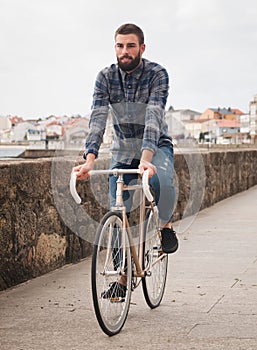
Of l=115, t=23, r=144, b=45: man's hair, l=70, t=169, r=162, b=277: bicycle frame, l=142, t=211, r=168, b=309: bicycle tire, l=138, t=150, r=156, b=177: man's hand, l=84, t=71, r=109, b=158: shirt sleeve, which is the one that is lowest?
l=142, t=211, r=168, b=309: bicycle tire

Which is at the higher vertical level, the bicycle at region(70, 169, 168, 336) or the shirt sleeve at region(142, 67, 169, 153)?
the shirt sleeve at region(142, 67, 169, 153)

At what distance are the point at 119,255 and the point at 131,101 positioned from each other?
3.11ft

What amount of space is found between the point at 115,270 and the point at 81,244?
3009 millimetres

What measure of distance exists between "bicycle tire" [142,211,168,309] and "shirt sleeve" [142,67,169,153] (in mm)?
624

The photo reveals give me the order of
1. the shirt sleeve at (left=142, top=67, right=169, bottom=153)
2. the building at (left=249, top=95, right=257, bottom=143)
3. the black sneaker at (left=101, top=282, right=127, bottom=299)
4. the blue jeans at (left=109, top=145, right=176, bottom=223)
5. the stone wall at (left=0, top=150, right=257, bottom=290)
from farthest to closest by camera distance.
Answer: the building at (left=249, top=95, right=257, bottom=143)
the stone wall at (left=0, top=150, right=257, bottom=290)
the blue jeans at (left=109, top=145, right=176, bottom=223)
the shirt sleeve at (left=142, top=67, right=169, bottom=153)
the black sneaker at (left=101, top=282, right=127, bottom=299)

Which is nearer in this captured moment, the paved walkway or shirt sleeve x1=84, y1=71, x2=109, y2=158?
the paved walkway

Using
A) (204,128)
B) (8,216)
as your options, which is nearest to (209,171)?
(8,216)

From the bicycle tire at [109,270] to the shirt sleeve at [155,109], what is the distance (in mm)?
508

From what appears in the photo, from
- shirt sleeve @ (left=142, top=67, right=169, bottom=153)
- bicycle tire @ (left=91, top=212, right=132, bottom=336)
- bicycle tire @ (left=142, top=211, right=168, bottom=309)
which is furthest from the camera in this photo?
bicycle tire @ (left=142, top=211, right=168, bottom=309)

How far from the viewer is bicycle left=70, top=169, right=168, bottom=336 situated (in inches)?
174

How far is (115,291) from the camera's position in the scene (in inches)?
185

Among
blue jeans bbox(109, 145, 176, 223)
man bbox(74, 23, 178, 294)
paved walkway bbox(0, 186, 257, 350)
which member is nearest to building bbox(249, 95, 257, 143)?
paved walkway bbox(0, 186, 257, 350)

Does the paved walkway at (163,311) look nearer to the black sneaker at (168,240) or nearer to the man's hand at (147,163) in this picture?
the black sneaker at (168,240)

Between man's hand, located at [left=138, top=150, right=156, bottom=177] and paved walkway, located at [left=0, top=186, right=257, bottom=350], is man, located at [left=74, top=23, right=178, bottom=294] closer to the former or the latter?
man's hand, located at [left=138, top=150, right=156, bottom=177]
